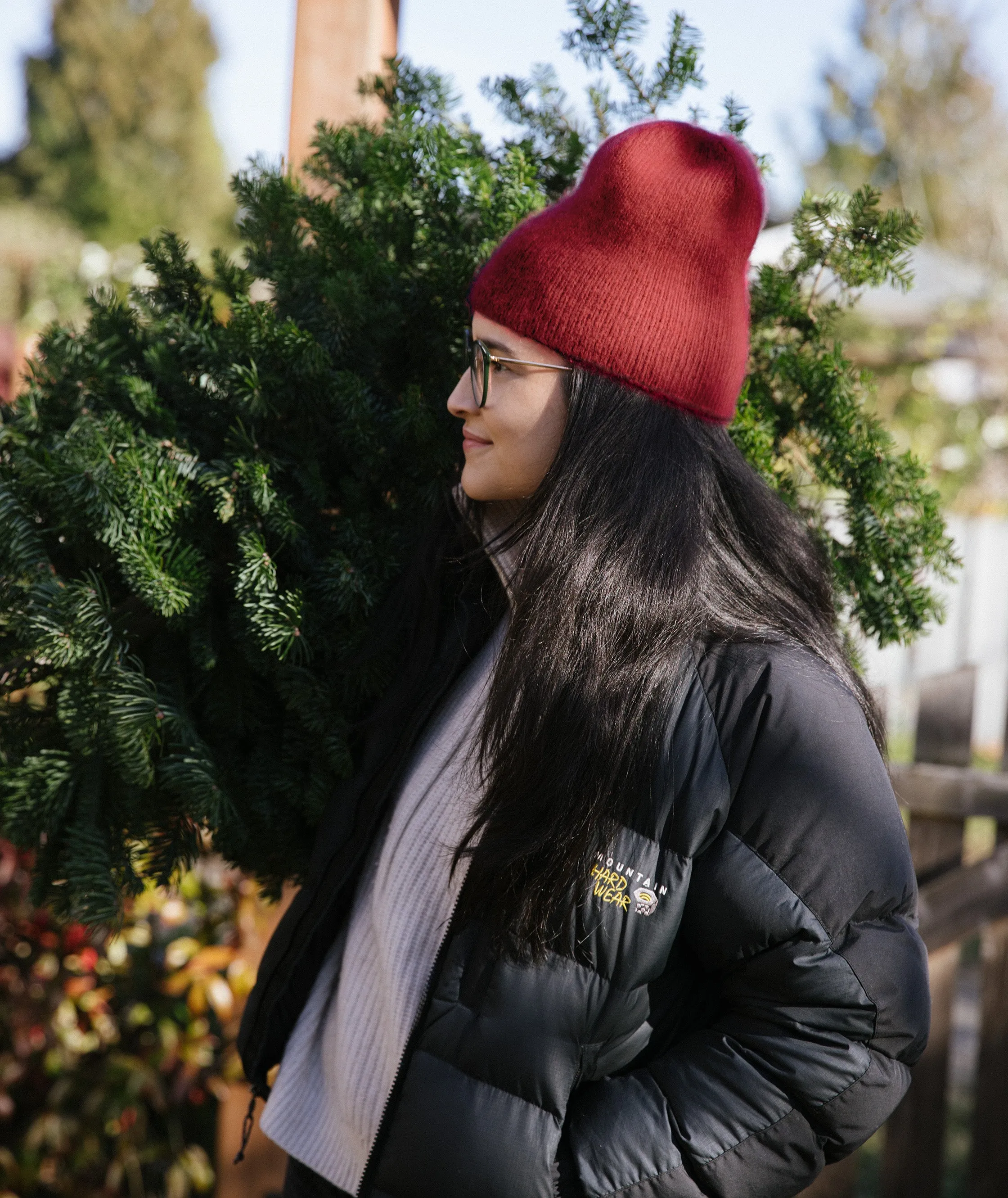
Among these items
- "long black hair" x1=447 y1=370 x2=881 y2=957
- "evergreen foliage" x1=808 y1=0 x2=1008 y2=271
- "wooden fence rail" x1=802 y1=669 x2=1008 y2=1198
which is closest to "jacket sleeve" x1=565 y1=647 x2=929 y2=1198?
"long black hair" x1=447 y1=370 x2=881 y2=957

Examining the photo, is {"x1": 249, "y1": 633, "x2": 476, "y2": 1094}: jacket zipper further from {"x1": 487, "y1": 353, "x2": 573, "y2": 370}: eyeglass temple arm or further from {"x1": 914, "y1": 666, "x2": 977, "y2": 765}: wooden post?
{"x1": 914, "y1": 666, "x2": 977, "y2": 765}: wooden post

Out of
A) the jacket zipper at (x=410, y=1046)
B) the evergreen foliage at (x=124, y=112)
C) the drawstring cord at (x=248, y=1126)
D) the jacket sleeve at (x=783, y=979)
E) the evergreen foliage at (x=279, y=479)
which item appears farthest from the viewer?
the evergreen foliage at (x=124, y=112)

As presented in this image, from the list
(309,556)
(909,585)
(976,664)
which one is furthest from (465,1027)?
(976,664)

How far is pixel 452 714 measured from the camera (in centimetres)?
156

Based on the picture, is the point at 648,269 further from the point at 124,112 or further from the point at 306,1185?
the point at 124,112

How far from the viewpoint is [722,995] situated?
132 cm

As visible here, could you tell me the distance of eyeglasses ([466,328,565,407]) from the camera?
1457 millimetres

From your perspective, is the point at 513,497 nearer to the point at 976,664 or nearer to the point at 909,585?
the point at 909,585

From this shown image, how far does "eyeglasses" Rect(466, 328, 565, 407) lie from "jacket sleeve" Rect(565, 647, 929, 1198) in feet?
1.65

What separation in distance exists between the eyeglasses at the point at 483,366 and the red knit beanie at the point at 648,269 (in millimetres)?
31

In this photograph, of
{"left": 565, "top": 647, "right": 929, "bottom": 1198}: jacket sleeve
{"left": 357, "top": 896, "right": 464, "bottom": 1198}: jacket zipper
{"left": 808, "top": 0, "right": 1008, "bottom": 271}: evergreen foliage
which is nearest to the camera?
{"left": 565, "top": 647, "right": 929, "bottom": 1198}: jacket sleeve

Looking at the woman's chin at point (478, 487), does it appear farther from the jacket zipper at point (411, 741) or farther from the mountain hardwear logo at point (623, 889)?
the mountain hardwear logo at point (623, 889)

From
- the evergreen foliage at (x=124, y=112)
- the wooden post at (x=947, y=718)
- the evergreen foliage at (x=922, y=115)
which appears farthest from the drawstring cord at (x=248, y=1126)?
the evergreen foliage at (x=124, y=112)

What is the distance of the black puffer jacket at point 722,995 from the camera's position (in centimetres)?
122
